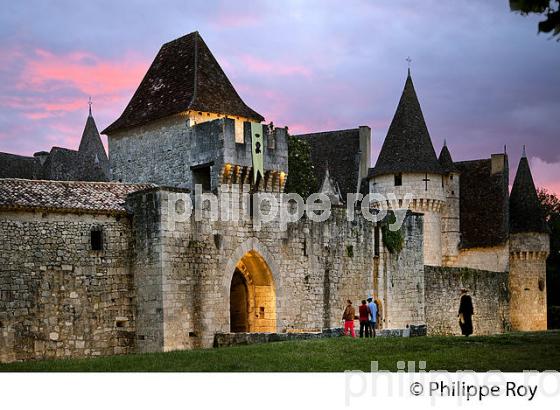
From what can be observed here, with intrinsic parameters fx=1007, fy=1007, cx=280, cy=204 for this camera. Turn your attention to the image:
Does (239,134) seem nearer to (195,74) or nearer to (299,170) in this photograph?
(195,74)

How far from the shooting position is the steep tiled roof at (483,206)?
50.8m

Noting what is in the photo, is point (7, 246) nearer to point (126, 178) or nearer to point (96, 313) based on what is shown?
point (96, 313)

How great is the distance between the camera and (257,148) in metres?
31.9

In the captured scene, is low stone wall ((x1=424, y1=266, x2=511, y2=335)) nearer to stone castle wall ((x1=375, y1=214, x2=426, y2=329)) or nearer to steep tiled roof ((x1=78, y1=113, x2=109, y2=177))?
stone castle wall ((x1=375, y1=214, x2=426, y2=329))

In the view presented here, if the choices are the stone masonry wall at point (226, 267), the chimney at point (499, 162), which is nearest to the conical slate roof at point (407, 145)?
the chimney at point (499, 162)

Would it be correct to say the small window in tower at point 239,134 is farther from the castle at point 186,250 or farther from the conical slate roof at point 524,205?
the conical slate roof at point 524,205

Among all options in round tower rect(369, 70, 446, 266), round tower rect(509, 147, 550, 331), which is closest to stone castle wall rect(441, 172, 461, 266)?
round tower rect(369, 70, 446, 266)

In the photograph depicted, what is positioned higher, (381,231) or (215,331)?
(381,231)

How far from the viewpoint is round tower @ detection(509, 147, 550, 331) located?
50875mm

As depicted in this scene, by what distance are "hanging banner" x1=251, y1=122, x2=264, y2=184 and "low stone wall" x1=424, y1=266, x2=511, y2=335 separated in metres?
11.6

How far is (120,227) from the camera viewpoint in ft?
95.7

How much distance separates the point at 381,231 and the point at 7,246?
15.8 metres

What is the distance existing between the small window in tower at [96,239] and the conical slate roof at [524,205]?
28781mm
